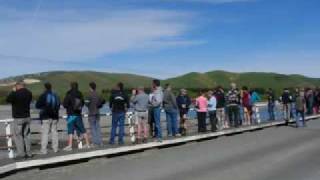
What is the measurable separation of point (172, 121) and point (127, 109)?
346 centimetres

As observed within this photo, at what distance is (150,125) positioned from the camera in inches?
930

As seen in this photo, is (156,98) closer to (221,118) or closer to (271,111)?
(221,118)

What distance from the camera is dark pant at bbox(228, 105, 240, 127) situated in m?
30.3

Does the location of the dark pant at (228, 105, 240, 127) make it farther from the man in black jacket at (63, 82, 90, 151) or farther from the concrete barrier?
the man in black jacket at (63, 82, 90, 151)

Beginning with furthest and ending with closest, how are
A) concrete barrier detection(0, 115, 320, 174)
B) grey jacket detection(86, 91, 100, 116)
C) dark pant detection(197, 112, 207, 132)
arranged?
1. dark pant detection(197, 112, 207, 132)
2. grey jacket detection(86, 91, 100, 116)
3. concrete barrier detection(0, 115, 320, 174)

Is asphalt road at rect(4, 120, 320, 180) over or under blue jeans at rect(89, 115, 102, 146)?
under

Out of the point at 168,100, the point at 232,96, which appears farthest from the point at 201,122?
the point at 232,96

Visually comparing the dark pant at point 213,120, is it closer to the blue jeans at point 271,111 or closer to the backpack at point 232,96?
the backpack at point 232,96

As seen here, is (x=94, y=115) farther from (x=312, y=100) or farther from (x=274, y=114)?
(x=312, y=100)

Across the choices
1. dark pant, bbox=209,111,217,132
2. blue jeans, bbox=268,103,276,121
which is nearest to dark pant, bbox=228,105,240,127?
dark pant, bbox=209,111,217,132

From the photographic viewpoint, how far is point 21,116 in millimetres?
16562

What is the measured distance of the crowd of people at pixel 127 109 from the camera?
16.7 meters

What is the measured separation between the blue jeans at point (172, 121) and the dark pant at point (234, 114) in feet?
18.4

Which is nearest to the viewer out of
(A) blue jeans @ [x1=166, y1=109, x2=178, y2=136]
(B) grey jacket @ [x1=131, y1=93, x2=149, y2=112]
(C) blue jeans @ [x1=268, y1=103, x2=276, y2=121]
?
(B) grey jacket @ [x1=131, y1=93, x2=149, y2=112]
